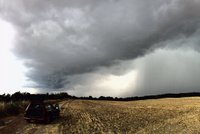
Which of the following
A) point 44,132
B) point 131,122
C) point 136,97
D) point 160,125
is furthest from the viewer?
point 136,97

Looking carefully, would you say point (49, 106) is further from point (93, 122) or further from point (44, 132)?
point (44, 132)

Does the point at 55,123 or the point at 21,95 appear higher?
the point at 21,95

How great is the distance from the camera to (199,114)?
3816 centimetres

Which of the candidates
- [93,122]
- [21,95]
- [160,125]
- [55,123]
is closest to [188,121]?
[160,125]

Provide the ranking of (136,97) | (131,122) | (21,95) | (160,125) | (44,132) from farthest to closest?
(136,97) → (21,95) → (131,122) → (160,125) → (44,132)

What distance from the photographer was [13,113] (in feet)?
130

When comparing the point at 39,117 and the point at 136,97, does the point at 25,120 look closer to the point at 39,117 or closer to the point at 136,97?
the point at 39,117

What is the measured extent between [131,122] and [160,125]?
3304 mm

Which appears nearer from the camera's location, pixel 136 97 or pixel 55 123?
pixel 55 123

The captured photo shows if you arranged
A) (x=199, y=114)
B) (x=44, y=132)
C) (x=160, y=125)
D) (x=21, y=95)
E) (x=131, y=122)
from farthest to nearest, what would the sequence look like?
(x=21, y=95), (x=199, y=114), (x=131, y=122), (x=160, y=125), (x=44, y=132)

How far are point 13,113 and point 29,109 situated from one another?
7385 millimetres

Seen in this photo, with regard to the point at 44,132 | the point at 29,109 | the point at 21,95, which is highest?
the point at 21,95

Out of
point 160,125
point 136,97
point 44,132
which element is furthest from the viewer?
point 136,97

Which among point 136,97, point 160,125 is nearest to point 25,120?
point 160,125
